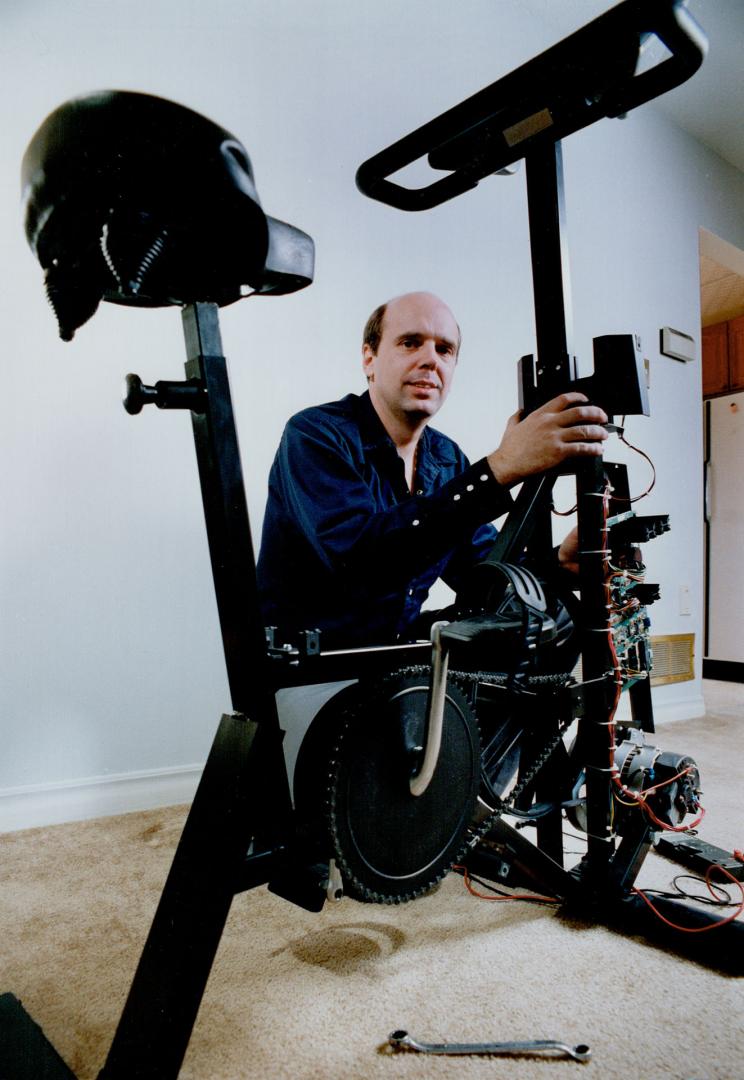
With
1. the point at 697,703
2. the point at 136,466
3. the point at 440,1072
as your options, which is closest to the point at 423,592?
the point at 136,466

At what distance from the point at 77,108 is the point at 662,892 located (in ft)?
4.97

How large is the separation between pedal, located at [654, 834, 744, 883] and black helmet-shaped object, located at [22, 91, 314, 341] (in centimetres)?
140

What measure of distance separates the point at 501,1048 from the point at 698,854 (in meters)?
0.78

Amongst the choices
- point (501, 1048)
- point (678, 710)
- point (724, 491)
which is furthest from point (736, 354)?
point (501, 1048)

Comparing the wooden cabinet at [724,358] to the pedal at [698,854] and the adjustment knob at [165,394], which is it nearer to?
the pedal at [698,854]

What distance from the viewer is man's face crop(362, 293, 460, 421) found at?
1519mm

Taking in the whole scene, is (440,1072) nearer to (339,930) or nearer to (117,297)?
(339,930)

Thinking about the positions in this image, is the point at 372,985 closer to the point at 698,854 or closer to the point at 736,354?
the point at 698,854

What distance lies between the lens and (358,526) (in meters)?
1.15

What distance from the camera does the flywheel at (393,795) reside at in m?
0.82

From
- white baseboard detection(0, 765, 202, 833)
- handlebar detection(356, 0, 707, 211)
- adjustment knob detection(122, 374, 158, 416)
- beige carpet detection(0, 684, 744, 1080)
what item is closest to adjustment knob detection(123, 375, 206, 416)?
adjustment knob detection(122, 374, 158, 416)

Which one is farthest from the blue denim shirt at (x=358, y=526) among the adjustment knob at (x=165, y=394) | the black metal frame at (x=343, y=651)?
the adjustment knob at (x=165, y=394)

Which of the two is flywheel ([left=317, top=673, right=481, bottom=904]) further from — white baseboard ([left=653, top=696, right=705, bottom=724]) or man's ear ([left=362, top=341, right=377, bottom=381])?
white baseboard ([left=653, top=696, right=705, bottom=724])

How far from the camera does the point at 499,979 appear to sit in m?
0.99
